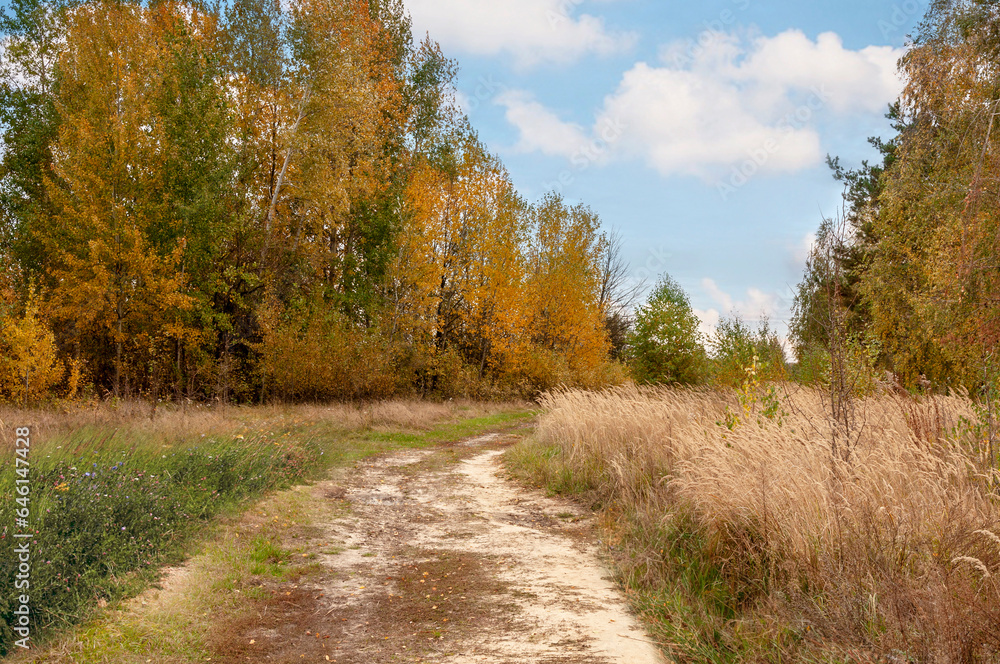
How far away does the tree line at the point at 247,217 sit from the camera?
16.2m

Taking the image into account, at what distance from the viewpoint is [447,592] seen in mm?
5504

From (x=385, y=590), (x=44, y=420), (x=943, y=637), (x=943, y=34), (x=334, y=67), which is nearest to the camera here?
(x=943, y=637)

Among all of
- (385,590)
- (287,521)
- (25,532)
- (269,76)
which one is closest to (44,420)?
(287,521)

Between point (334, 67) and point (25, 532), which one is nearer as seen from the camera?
point (25, 532)

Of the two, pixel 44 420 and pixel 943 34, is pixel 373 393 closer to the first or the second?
pixel 44 420

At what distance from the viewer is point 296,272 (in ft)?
69.8

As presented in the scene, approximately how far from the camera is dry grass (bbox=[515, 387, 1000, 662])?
3.35 metres

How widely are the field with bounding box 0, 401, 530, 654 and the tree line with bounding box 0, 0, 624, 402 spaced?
5.69m

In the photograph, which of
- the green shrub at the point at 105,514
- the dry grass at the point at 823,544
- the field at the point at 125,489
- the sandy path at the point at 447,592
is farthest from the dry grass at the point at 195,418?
the dry grass at the point at 823,544

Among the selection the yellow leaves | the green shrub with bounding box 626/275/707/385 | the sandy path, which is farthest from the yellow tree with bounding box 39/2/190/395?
the green shrub with bounding box 626/275/707/385

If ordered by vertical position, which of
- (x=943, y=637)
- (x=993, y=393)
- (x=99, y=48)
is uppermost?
(x=99, y=48)

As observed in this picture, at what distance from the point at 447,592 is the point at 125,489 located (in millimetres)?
3137

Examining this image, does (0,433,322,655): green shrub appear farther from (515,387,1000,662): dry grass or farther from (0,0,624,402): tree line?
(0,0,624,402): tree line

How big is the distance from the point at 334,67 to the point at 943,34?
53.4 ft
